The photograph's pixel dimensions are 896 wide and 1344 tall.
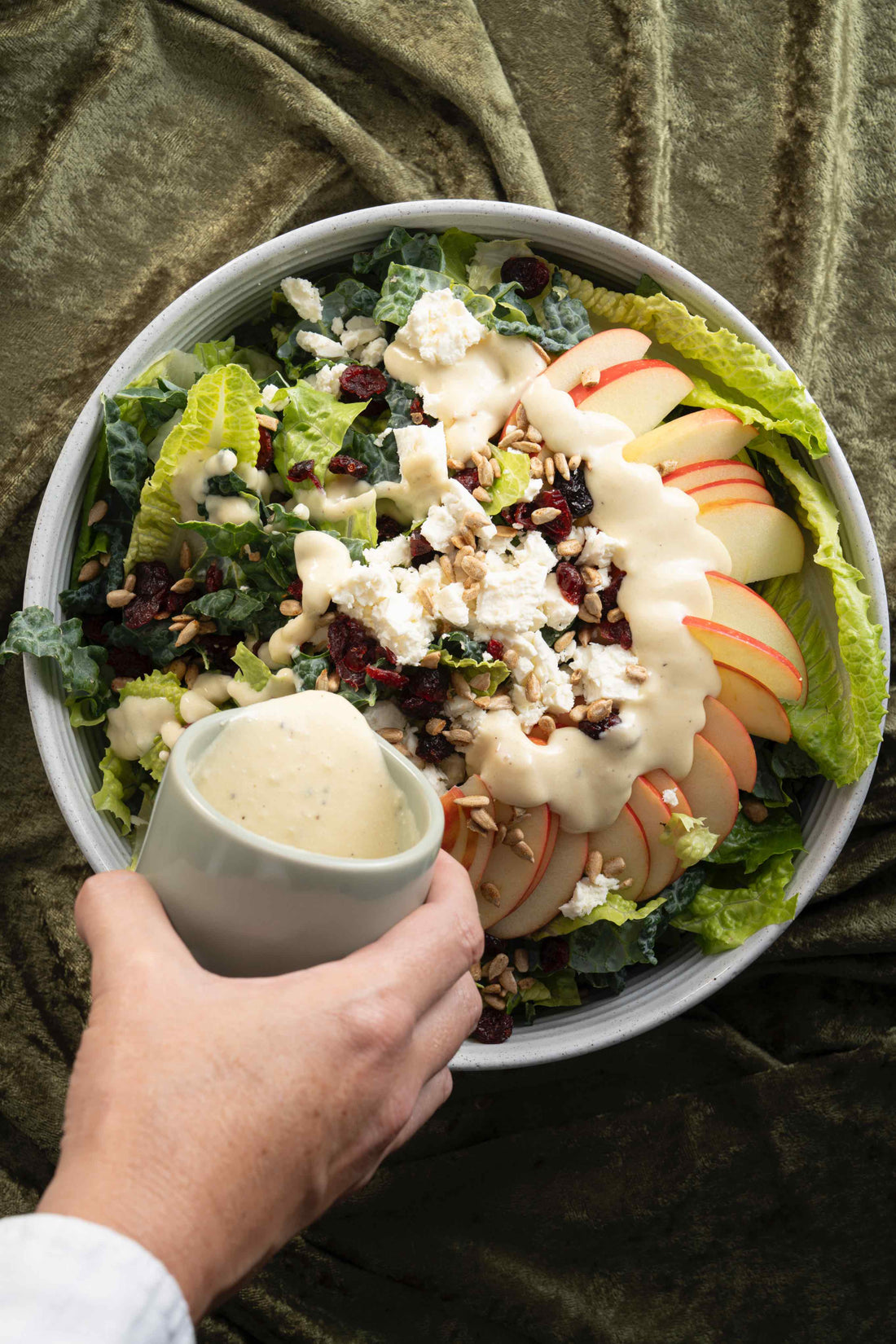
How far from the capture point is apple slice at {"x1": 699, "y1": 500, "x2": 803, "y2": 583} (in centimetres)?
211

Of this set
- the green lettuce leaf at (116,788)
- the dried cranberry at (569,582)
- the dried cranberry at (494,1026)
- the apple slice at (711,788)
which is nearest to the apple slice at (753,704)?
the apple slice at (711,788)

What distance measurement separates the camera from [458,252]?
2260mm

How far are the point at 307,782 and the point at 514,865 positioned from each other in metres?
0.75

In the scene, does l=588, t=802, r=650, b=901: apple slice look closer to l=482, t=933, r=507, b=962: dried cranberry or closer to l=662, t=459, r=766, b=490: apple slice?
l=482, t=933, r=507, b=962: dried cranberry

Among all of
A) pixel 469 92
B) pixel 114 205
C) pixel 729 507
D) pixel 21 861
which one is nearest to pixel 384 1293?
pixel 21 861

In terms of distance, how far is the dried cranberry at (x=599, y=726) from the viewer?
6.52ft

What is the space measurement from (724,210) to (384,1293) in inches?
117

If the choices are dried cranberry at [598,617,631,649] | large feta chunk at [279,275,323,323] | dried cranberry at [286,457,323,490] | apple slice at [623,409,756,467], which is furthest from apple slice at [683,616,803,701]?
large feta chunk at [279,275,323,323]

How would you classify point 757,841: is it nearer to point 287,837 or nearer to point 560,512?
point 560,512

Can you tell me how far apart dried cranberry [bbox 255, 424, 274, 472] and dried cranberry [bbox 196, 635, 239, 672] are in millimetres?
364

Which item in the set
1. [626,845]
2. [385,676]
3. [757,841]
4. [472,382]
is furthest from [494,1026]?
[472,382]

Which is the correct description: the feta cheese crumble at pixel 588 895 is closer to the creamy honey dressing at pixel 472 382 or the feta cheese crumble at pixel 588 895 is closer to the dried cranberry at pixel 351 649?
the dried cranberry at pixel 351 649

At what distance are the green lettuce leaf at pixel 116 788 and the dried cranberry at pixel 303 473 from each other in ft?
2.37

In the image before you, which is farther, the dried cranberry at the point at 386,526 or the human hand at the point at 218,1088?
the dried cranberry at the point at 386,526
